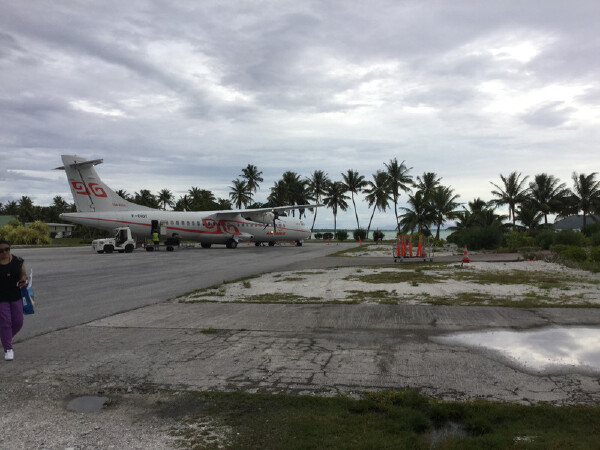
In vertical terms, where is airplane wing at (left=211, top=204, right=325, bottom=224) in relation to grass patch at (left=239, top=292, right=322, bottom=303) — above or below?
above

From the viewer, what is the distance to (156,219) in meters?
32.7

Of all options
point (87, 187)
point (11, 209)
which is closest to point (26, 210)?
point (11, 209)

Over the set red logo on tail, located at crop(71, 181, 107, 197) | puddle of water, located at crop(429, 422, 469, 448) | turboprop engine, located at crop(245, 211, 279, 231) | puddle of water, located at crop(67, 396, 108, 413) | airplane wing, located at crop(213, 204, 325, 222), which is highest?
red logo on tail, located at crop(71, 181, 107, 197)

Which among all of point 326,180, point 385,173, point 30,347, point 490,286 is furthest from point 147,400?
point 326,180

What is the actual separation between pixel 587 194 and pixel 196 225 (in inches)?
1904

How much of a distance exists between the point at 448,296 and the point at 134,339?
6.64 metres

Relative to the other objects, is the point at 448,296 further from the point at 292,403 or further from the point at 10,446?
the point at 10,446

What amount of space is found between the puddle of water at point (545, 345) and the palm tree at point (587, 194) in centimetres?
5624

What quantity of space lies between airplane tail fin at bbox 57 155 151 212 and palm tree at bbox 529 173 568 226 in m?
50.0

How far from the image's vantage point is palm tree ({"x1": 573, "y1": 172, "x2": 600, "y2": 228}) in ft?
174

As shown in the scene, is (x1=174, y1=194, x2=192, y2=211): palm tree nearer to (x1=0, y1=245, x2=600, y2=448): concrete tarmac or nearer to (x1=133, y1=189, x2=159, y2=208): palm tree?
(x1=133, y1=189, x2=159, y2=208): palm tree

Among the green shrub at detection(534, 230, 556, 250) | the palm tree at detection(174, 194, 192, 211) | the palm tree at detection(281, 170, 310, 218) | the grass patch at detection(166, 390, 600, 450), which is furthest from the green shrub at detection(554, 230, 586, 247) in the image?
the palm tree at detection(174, 194, 192, 211)

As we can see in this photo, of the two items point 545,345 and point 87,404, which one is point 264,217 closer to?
point 545,345

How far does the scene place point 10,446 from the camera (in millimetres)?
3193
